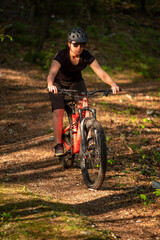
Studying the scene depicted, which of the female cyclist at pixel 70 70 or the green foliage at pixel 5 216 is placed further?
the female cyclist at pixel 70 70

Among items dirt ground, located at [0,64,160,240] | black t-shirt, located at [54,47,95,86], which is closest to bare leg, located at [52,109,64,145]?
black t-shirt, located at [54,47,95,86]

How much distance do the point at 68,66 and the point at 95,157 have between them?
1.84m

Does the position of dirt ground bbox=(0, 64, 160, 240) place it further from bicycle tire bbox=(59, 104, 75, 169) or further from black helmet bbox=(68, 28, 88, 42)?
black helmet bbox=(68, 28, 88, 42)

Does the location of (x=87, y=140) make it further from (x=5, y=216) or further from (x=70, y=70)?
(x=5, y=216)

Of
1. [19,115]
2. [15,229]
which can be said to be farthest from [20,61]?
[15,229]

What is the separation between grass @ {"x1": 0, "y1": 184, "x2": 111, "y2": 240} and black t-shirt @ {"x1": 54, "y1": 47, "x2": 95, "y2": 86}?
2.47 meters

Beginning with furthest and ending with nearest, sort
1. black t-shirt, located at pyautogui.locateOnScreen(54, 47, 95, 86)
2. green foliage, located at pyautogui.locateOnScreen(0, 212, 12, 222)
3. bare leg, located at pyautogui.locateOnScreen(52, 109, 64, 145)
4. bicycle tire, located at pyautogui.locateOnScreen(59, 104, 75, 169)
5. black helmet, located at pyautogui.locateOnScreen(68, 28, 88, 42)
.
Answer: bicycle tire, located at pyautogui.locateOnScreen(59, 104, 75, 169), bare leg, located at pyautogui.locateOnScreen(52, 109, 64, 145), black t-shirt, located at pyautogui.locateOnScreen(54, 47, 95, 86), black helmet, located at pyautogui.locateOnScreen(68, 28, 88, 42), green foliage, located at pyautogui.locateOnScreen(0, 212, 12, 222)

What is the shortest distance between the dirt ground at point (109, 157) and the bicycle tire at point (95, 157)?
0.23m

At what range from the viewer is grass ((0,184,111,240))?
3.47 meters

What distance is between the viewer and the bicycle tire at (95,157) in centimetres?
490

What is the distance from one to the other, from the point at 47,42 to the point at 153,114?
29.1ft

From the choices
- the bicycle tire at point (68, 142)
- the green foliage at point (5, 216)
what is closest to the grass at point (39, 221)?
the green foliage at point (5, 216)

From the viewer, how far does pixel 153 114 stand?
10.6 meters

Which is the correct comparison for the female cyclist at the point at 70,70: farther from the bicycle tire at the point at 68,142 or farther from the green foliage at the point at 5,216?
the green foliage at the point at 5,216
